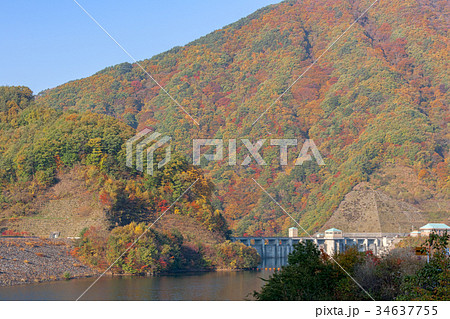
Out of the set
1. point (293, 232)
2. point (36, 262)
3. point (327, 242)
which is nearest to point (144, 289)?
point (36, 262)

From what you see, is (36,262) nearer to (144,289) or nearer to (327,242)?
(144,289)

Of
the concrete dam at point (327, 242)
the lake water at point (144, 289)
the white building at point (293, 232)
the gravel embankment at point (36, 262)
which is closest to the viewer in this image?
the lake water at point (144, 289)

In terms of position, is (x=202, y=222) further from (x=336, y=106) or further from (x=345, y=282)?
(x=336, y=106)

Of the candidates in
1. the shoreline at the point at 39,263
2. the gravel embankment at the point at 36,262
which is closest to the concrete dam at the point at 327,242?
the shoreline at the point at 39,263

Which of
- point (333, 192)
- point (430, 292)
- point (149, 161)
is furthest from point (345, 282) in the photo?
point (333, 192)

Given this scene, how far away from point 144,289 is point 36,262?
15.9 meters

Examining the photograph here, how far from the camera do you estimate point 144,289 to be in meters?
59.3

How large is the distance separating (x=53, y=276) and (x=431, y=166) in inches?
4148

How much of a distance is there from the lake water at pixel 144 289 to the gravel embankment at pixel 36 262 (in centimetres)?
234

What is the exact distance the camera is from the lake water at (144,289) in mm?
52625

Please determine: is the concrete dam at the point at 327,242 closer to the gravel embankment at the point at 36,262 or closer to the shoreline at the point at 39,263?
the shoreline at the point at 39,263

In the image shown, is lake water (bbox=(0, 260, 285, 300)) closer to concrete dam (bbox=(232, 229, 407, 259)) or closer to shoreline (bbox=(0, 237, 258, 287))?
shoreline (bbox=(0, 237, 258, 287))

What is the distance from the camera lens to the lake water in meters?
52.6

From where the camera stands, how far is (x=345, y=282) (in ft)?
123
